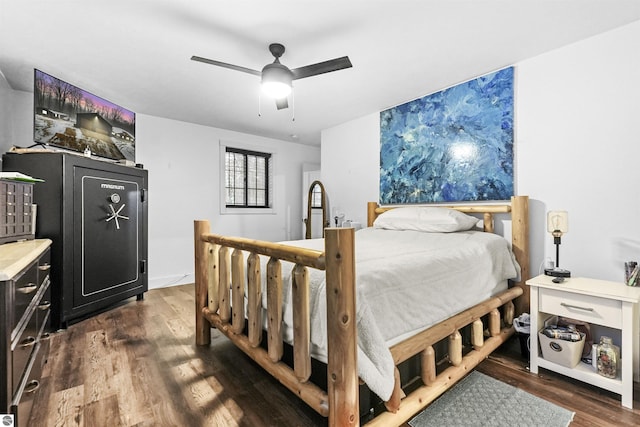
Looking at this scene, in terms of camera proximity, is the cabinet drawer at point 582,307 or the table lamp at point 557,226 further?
the table lamp at point 557,226

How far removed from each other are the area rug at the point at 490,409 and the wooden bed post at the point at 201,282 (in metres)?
1.56

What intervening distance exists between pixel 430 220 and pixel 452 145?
88 centimetres

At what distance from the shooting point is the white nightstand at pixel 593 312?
158 centimetres

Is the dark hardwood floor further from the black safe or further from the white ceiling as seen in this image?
the white ceiling

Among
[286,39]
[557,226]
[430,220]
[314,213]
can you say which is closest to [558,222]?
[557,226]

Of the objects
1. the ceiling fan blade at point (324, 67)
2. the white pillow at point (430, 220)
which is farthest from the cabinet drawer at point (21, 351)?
the white pillow at point (430, 220)

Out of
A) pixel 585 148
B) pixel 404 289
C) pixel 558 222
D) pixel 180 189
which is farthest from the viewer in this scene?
pixel 180 189

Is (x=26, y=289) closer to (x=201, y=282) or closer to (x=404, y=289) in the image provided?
(x=201, y=282)

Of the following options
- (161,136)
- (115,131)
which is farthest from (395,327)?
(161,136)

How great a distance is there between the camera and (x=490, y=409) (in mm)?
1508

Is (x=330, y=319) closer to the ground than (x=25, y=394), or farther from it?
farther from it

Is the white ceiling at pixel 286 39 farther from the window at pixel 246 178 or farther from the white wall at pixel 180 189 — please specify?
the window at pixel 246 178

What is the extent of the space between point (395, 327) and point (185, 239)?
3.78 m

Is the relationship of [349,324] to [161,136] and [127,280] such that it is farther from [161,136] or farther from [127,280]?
[161,136]
